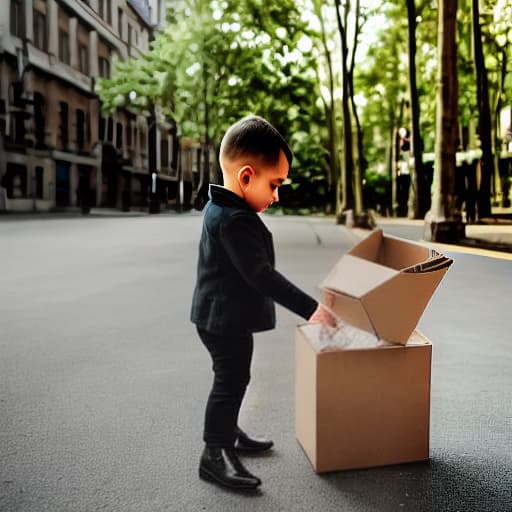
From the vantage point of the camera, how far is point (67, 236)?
17.8 metres

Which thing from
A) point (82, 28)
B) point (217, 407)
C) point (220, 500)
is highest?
point (82, 28)

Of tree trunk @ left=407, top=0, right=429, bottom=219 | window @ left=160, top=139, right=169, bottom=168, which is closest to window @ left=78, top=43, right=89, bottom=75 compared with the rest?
window @ left=160, top=139, right=169, bottom=168

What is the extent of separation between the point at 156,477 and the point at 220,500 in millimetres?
356

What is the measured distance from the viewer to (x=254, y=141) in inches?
111

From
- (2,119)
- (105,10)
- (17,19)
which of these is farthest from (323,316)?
(105,10)

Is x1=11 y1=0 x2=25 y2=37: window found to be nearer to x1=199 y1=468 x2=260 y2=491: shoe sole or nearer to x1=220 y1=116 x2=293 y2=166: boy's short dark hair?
x1=220 y1=116 x2=293 y2=166: boy's short dark hair

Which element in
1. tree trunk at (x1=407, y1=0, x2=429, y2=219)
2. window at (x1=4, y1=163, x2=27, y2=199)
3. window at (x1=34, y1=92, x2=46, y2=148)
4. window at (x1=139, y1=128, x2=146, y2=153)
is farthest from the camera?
window at (x1=139, y1=128, x2=146, y2=153)

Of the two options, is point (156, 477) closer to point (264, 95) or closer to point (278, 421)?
point (278, 421)

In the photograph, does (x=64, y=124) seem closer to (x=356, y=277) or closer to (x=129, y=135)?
(x=129, y=135)

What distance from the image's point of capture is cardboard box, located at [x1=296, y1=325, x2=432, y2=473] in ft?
9.80

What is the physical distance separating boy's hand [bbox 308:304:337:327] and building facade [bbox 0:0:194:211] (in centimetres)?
3124

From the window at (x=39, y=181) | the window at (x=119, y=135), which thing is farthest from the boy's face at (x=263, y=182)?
the window at (x=119, y=135)

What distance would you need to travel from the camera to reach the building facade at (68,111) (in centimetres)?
3428

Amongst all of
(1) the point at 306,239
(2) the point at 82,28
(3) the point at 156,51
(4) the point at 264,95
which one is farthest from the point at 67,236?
(2) the point at 82,28
